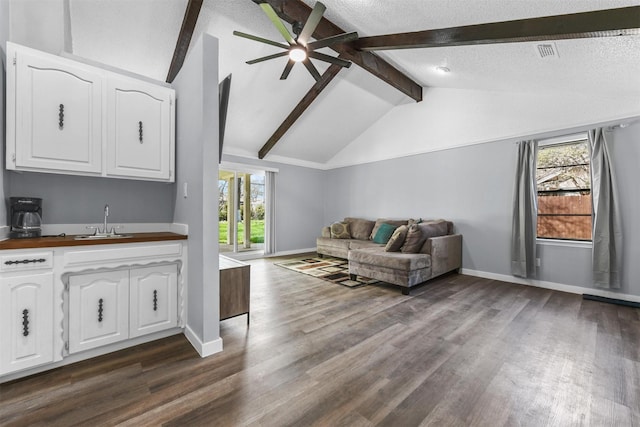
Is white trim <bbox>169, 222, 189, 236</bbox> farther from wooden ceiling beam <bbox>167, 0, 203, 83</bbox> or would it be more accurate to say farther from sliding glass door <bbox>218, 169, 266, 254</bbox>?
sliding glass door <bbox>218, 169, 266, 254</bbox>

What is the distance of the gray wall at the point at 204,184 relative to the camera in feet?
6.75

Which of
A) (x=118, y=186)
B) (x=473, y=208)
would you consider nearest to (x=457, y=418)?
(x=118, y=186)

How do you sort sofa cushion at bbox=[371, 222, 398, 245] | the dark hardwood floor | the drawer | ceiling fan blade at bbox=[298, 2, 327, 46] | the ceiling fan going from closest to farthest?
the dark hardwood floor
the drawer
ceiling fan blade at bbox=[298, 2, 327, 46]
the ceiling fan
sofa cushion at bbox=[371, 222, 398, 245]

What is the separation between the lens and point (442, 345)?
89.3 inches

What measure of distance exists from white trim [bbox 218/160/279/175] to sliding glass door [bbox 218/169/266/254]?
0.22ft

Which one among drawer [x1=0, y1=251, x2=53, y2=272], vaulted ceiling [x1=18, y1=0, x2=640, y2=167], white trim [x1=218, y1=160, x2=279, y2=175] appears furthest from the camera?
white trim [x1=218, y1=160, x2=279, y2=175]

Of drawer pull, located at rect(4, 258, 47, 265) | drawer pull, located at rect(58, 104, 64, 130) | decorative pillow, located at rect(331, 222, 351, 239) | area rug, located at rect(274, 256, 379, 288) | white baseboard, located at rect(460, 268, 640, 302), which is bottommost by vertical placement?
area rug, located at rect(274, 256, 379, 288)

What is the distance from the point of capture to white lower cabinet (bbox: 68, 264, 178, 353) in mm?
1946

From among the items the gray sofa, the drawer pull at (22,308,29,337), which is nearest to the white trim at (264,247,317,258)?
the gray sofa

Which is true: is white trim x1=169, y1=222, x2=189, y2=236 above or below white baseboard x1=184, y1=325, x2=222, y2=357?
above

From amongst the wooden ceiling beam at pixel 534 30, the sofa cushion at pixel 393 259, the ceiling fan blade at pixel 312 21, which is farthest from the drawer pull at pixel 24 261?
the wooden ceiling beam at pixel 534 30

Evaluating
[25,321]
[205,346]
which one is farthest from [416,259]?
[25,321]

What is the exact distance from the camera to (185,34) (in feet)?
11.3

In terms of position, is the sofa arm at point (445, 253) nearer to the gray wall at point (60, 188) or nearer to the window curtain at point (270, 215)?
the gray wall at point (60, 188)
